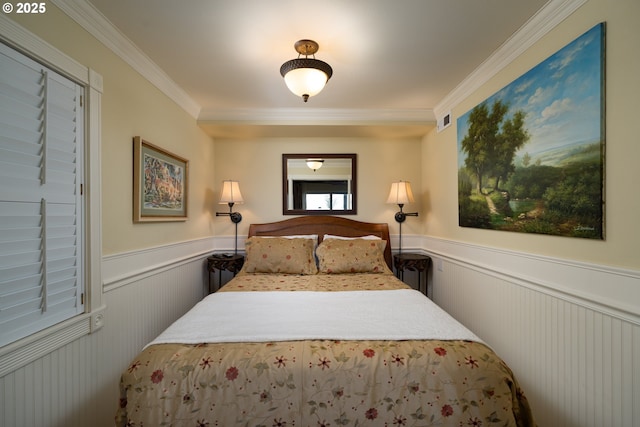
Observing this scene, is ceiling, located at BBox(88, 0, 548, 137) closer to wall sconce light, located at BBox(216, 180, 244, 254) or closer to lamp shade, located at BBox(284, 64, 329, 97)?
lamp shade, located at BBox(284, 64, 329, 97)

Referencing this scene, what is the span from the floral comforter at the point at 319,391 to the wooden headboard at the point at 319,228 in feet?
7.21

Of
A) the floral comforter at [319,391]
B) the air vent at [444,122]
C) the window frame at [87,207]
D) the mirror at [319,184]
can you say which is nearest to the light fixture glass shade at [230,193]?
the mirror at [319,184]

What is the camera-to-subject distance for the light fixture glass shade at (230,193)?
3.24 meters

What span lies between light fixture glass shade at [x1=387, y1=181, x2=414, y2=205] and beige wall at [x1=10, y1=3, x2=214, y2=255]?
7.94 feet

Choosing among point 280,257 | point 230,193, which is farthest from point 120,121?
point 280,257

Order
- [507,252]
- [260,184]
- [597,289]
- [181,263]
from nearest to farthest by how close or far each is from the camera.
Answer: [597,289], [507,252], [181,263], [260,184]

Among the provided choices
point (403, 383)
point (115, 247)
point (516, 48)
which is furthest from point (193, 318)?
point (516, 48)

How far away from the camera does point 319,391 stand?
3.87 ft

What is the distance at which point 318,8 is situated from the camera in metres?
1.55

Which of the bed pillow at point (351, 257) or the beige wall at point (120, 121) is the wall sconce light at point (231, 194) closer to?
the beige wall at point (120, 121)

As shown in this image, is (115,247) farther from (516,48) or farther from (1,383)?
(516,48)

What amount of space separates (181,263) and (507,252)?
2.86 meters

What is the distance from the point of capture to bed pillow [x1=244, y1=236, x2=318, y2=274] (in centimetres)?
277

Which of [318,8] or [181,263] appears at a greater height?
[318,8]
